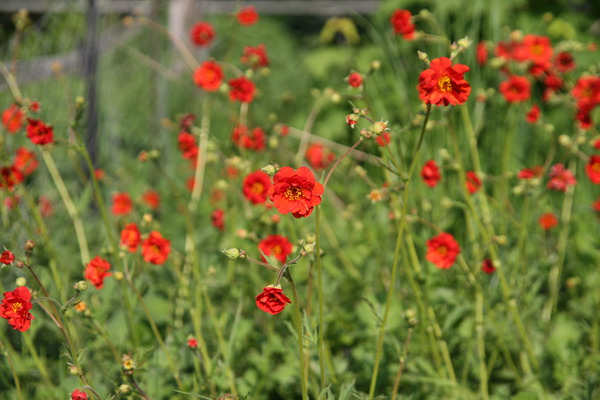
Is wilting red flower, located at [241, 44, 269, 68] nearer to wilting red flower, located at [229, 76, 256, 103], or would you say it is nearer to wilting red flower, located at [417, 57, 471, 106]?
wilting red flower, located at [229, 76, 256, 103]

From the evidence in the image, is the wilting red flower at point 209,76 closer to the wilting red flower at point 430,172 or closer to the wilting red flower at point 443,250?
the wilting red flower at point 430,172

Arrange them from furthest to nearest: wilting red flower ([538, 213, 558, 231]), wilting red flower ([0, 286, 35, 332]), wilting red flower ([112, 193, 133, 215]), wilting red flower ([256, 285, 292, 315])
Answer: wilting red flower ([112, 193, 133, 215]), wilting red flower ([538, 213, 558, 231]), wilting red flower ([0, 286, 35, 332]), wilting red flower ([256, 285, 292, 315])

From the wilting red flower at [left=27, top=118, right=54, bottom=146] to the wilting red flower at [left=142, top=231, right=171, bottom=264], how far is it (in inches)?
14.9

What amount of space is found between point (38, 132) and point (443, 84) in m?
1.04

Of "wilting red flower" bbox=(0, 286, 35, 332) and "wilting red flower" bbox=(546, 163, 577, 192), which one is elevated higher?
"wilting red flower" bbox=(546, 163, 577, 192)

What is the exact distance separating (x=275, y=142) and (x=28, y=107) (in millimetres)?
731

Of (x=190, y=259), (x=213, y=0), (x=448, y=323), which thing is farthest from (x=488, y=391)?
(x=213, y=0)

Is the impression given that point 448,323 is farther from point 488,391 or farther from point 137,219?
point 137,219

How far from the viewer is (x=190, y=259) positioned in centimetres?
189

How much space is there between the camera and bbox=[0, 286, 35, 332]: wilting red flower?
122 cm

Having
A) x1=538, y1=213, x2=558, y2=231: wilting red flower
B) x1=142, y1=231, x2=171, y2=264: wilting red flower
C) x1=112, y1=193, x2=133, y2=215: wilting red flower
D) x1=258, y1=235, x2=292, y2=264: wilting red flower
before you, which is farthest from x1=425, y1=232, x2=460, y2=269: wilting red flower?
x1=112, y1=193, x2=133, y2=215: wilting red flower

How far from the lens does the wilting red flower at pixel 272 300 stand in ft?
3.56

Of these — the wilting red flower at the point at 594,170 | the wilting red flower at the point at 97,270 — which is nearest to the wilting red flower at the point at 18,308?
the wilting red flower at the point at 97,270

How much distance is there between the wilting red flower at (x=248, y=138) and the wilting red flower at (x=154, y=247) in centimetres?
56
